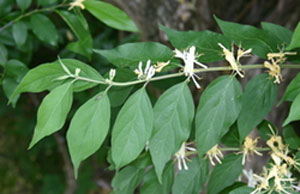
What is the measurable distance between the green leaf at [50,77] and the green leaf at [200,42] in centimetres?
13

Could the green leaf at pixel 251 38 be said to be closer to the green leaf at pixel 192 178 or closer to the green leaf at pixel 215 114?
the green leaf at pixel 215 114

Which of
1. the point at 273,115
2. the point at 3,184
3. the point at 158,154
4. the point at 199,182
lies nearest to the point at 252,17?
the point at 273,115

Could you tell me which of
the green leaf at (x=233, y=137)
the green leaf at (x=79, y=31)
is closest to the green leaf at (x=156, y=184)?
the green leaf at (x=233, y=137)

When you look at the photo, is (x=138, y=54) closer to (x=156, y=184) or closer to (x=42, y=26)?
(x=156, y=184)

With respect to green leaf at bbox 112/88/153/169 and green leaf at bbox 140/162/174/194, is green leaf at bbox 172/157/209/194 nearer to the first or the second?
green leaf at bbox 140/162/174/194

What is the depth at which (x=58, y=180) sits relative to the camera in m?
2.11

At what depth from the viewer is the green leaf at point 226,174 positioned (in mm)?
752

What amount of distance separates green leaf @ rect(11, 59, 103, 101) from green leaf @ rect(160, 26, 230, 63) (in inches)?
5.3

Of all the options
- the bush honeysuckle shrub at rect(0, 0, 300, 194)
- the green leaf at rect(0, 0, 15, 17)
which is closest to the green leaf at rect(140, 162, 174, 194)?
the bush honeysuckle shrub at rect(0, 0, 300, 194)

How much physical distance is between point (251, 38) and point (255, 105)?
0.34 ft

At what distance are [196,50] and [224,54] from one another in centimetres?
4

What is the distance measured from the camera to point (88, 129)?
596 mm

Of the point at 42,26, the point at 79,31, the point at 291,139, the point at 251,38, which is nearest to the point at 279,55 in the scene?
the point at 251,38

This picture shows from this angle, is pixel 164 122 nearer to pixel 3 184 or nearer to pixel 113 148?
pixel 113 148
